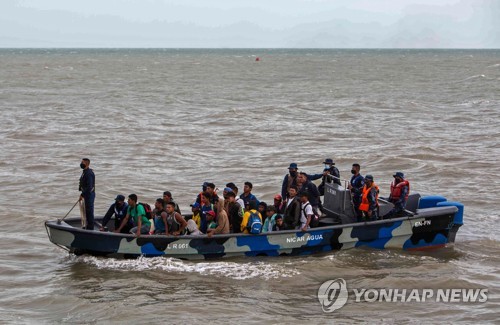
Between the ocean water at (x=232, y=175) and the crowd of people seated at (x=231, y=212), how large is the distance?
696 mm

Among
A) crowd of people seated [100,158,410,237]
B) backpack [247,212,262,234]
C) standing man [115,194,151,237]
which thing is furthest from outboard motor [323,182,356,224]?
standing man [115,194,151,237]

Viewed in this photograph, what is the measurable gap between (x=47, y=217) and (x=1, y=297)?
6203 millimetres

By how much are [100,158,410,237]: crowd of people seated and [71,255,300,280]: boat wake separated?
0.59 metres

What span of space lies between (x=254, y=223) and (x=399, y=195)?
3.31 m

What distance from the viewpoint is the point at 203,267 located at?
1559 cm

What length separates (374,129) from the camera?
36719 millimetres

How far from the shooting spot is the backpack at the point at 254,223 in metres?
15.4
